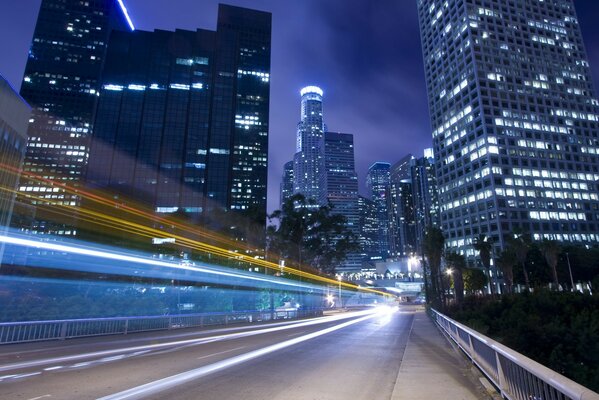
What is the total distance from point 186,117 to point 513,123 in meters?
118

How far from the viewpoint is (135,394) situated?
725cm

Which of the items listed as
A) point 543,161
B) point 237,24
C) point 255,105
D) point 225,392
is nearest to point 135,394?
point 225,392

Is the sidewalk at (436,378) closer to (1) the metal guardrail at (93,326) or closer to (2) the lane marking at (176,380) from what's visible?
(2) the lane marking at (176,380)

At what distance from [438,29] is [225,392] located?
552 feet

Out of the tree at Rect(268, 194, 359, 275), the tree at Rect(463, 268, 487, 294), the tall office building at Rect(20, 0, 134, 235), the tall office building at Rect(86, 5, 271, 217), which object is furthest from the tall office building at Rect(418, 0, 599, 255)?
the tall office building at Rect(20, 0, 134, 235)

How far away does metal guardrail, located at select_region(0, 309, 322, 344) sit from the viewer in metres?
16.3

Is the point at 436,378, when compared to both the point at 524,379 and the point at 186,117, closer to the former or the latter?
the point at 524,379

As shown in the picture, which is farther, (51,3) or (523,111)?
(51,3)

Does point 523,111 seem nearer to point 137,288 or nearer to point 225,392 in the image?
point 137,288

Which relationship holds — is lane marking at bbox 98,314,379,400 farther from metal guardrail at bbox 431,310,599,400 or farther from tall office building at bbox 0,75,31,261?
tall office building at bbox 0,75,31,261

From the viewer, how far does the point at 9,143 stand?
3450 centimetres

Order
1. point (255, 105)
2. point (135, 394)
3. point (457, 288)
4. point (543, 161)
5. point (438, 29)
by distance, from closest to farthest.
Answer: point (135, 394) → point (457, 288) → point (543, 161) → point (438, 29) → point (255, 105)

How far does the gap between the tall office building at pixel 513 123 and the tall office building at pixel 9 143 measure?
371 feet

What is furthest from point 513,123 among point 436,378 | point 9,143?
point 436,378
